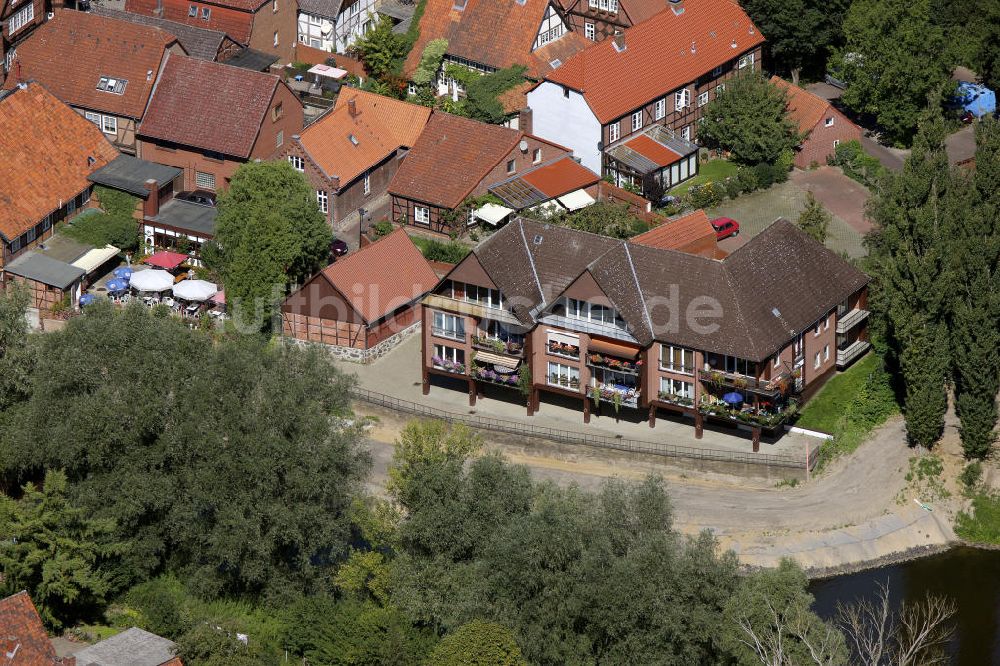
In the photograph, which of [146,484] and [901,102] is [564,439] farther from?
[901,102]

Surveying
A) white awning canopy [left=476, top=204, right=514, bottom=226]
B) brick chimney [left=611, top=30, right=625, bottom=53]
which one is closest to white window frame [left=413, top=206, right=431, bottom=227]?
white awning canopy [left=476, top=204, right=514, bottom=226]

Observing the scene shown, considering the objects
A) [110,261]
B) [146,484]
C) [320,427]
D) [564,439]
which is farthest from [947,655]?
[110,261]

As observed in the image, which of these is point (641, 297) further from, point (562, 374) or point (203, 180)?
point (203, 180)

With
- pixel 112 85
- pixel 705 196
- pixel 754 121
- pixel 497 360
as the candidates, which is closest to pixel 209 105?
pixel 112 85

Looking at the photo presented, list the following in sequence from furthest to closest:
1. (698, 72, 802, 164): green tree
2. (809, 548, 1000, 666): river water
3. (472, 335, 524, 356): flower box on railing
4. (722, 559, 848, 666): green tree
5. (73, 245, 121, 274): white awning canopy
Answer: (698, 72, 802, 164): green tree, (73, 245, 121, 274): white awning canopy, (472, 335, 524, 356): flower box on railing, (809, 548, 1000, 666): river water, (722, 559, 848, 666): green tree

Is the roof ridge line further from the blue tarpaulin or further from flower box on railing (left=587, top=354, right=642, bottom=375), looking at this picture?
the blue tarpaulin

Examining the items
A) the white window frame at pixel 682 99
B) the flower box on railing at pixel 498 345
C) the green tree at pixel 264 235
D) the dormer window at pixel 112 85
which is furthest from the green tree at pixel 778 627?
the dormer window at pixel 112 85
